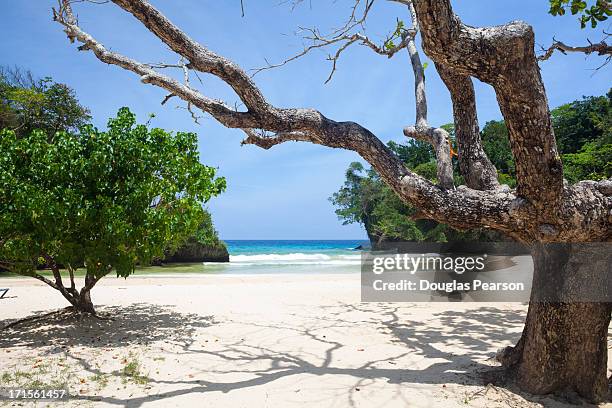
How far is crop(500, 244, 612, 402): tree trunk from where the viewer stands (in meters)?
3.80

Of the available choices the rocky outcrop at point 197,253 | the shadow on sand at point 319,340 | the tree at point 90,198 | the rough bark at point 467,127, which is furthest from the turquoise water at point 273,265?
the rough bark at point 467,127

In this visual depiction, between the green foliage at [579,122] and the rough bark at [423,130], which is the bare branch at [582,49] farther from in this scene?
the green foliage at [579,122]

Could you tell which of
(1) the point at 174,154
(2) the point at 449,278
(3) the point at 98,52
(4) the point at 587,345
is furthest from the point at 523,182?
(2) the point at 449,278

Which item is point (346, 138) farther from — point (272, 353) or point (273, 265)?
point (273, 265)

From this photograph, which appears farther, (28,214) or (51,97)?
(51,97)

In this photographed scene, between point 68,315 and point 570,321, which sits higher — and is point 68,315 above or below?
below

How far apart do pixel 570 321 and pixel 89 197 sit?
6.03 meters

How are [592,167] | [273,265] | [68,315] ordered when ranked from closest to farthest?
[68,315] → [592,167] → [273,265]

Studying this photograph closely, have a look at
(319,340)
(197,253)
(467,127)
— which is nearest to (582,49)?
(467,127)

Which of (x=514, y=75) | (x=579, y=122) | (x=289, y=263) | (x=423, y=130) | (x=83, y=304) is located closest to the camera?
(x=514, y=75)

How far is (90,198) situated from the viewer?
20.8 feet

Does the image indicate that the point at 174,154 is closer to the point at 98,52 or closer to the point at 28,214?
the point at 28,214

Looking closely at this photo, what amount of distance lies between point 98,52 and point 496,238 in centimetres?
1018

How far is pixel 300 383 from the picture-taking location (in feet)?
14.8
